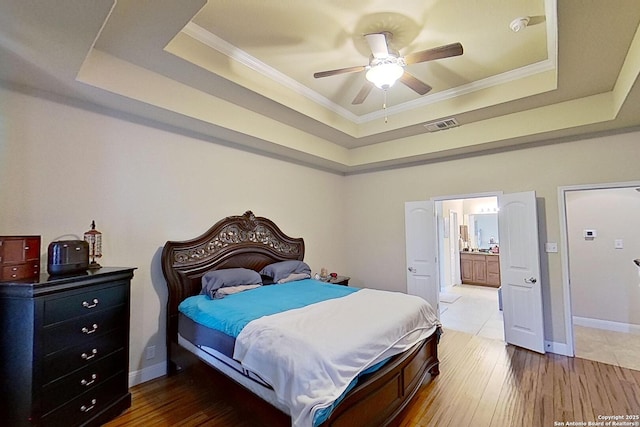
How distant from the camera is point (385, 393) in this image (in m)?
2.12

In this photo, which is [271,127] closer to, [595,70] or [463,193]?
[463,193]

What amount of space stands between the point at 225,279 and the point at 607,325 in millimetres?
Answer: 5438

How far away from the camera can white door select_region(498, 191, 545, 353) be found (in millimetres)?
3643

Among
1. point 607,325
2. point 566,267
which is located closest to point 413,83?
point 566,267

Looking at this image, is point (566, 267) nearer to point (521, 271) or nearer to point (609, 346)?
point (521, 271)

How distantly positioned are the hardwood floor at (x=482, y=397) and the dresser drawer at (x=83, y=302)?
0.93 metres

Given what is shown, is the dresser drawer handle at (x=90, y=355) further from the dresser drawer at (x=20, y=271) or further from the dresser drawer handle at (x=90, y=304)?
the dresser drawer at (x=20, y=271)

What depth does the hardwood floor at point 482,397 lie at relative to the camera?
233 cm

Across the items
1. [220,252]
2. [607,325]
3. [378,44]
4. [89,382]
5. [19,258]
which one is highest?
[378,44]

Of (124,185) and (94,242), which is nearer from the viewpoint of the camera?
(94,242)

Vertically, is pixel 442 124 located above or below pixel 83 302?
above

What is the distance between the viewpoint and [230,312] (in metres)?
2.48

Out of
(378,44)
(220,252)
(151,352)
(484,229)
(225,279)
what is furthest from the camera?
(484,229)

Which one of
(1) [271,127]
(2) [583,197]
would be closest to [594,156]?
(2) [583,197]
